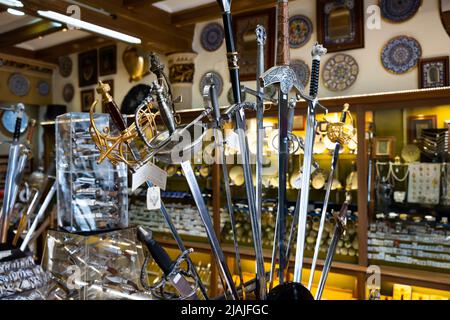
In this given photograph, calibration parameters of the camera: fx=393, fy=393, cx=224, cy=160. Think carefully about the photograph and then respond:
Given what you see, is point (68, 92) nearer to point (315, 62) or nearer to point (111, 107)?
point (111, 107)

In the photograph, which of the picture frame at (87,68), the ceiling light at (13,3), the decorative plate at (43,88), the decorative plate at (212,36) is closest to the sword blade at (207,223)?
the ceiling light at (13,3)

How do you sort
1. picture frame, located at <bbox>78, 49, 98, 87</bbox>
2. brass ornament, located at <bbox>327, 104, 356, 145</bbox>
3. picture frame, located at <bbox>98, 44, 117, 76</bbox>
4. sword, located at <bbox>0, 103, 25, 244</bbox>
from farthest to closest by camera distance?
picture frame, located at <bbox>78, 49, 98, 87</bbox> < picture frame, located at <bbox>98, 44, 117, 76</bbox> < sword, located at <bbox>0, 103, 25, 244</bbox> < brass ornament, located at <bbox>327, 104, 356, 145</bbox>

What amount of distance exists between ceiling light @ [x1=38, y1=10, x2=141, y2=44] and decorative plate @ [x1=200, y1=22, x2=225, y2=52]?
0.57 m

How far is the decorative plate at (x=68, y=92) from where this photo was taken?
4.36 meters

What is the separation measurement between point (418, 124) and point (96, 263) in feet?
6.36

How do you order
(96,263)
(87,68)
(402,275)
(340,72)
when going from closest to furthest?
(96,263)
(402,275)
(340,72)
(87,68)

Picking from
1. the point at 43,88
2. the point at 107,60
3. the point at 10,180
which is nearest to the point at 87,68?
the point at 107,60

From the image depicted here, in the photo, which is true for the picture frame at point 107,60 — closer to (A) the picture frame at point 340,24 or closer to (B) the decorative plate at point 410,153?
(A) the picture frame at point 340,24

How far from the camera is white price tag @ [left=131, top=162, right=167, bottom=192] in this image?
0.77m

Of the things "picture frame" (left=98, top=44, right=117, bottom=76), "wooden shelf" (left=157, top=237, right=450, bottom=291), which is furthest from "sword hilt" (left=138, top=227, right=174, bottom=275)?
"picture frame" (left=98, top=44, right=117, bottom=76)

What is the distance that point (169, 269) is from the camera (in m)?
0.83

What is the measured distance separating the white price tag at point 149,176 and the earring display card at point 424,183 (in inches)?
77.9

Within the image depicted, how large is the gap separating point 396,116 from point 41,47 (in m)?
3.65

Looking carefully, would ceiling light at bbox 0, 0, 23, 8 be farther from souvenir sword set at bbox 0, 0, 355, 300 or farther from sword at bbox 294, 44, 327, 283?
sword at bbox 294, 44, 327, 283
